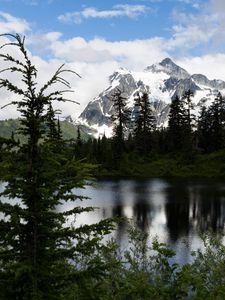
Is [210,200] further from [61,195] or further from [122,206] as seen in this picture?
[61,195]

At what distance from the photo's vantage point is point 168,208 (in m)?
51.8

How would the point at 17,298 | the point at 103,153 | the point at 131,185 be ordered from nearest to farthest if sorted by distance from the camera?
the point at 17,298
the point at 131,185
the point at 103,153

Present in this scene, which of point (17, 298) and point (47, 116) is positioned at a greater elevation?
point (47, 116)

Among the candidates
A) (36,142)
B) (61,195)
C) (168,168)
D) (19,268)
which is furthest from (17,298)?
(168,168)

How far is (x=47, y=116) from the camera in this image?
897cm

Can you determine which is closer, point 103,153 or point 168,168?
point 168,168

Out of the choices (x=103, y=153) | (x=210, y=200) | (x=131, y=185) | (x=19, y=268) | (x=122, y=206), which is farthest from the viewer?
(x=103, y=153)

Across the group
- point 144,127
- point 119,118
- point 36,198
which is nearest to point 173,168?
point 144,127

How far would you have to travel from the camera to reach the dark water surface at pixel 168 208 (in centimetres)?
3581

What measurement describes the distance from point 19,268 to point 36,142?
104 inches

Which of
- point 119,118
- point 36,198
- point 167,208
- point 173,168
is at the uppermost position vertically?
point 119,118

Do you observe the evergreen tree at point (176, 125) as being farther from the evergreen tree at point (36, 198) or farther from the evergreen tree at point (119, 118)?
the evergreen tree at point (36, 198)

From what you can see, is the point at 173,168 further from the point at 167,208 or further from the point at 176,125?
the point at 167,208

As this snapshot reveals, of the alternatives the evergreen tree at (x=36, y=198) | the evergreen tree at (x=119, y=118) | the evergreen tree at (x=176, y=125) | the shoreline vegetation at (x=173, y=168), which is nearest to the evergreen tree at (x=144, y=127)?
the evergreen tree at (x=119, y=118)
